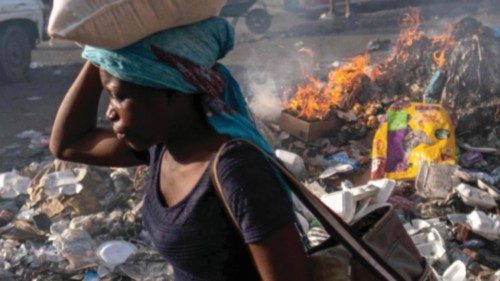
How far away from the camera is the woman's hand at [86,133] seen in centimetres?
220

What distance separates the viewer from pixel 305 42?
1343 cm

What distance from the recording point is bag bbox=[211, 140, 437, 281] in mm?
1687

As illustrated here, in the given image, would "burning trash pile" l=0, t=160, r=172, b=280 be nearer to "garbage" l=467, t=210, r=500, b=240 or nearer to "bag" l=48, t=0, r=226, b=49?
"garbage" l=467, t=210, r=500, b=240

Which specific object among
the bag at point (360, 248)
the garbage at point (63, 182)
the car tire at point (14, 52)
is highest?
the bag at point (360, 248)

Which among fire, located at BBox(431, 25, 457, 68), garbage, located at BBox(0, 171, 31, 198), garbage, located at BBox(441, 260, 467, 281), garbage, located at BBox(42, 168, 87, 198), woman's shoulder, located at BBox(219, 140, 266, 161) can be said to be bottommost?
garbage, located at BBox(0, 171, 31, 198)

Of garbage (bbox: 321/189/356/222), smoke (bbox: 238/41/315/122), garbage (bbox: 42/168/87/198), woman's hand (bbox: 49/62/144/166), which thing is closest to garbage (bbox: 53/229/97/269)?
garbage (bbox: 42/168/87/198)

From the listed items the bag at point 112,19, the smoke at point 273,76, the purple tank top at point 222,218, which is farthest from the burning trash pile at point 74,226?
the bag at point 112,19

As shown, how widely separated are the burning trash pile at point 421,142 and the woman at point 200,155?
2.72m

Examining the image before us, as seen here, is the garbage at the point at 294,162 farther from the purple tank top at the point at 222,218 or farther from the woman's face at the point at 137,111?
the woman's face at the point at 137,111

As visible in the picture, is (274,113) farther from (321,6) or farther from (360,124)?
(321,6)

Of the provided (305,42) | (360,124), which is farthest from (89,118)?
(305,42)

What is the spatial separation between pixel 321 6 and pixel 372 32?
1.74 metres

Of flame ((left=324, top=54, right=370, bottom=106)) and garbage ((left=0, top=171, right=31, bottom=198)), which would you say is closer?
garbage ((left=0, top=171, right=31, bottom=198))

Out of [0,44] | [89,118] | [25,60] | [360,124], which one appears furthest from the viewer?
[25,60]
